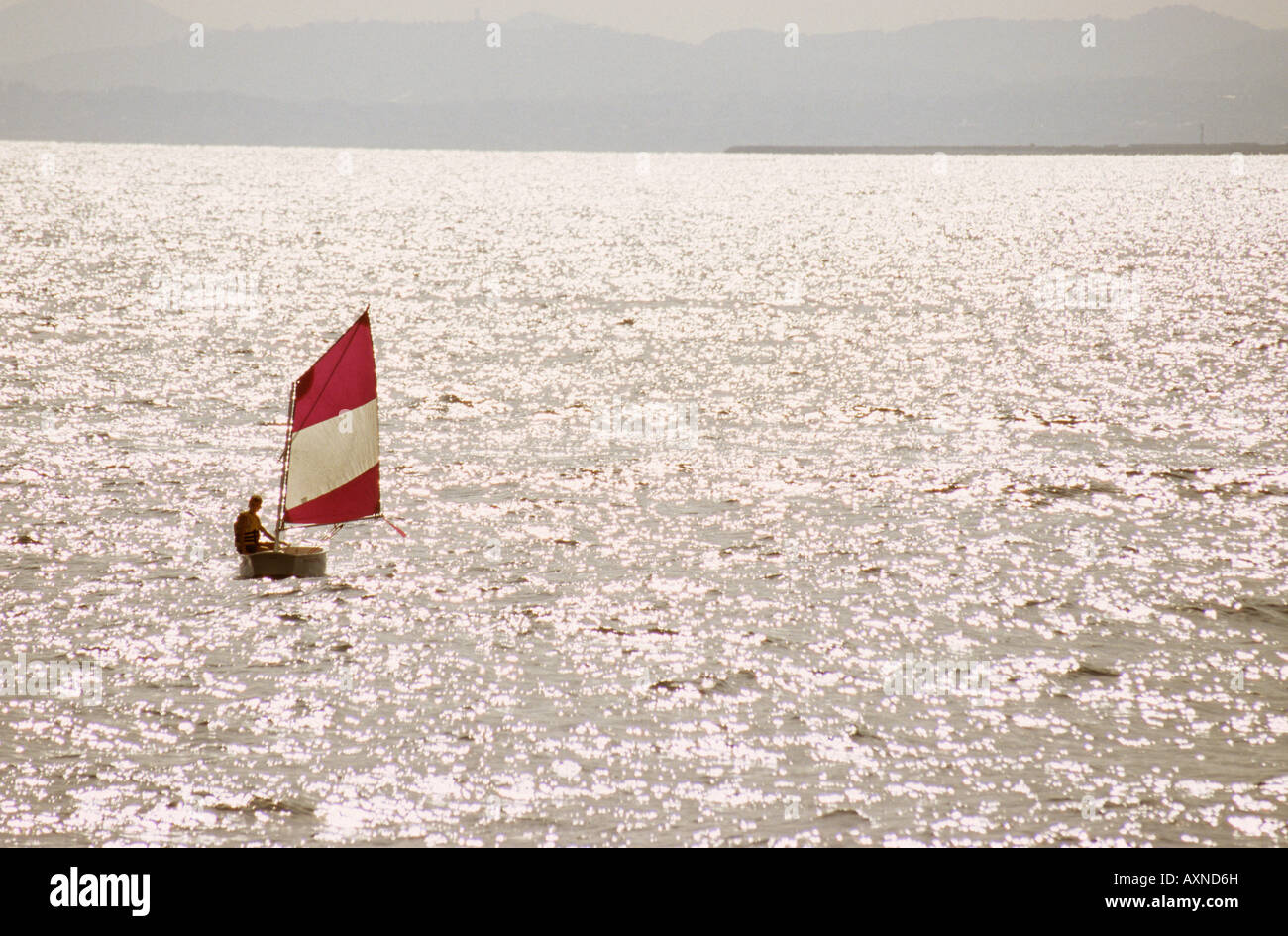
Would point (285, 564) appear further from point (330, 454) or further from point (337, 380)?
point (337, 380)

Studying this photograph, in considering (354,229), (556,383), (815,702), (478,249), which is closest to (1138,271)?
(478,249)

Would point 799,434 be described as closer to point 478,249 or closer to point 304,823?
point 304,823

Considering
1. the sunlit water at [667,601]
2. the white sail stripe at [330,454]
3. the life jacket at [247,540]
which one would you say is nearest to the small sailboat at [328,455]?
the white sail stripe at [330,454]

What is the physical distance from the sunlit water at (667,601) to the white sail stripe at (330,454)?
7.31 feet

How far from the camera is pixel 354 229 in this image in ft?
593

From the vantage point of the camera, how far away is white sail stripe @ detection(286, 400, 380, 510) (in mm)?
31578

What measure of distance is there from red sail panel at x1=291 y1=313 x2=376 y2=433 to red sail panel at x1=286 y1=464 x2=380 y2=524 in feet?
5.99

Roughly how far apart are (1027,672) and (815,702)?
438 centimetres

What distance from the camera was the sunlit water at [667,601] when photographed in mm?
20188

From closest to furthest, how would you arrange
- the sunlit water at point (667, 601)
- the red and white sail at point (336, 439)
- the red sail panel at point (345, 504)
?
the sunlit water at point (667, 601) < the red and white sail at point (336, 439) < the red sail panel at point (345, 504)

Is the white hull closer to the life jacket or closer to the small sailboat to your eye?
the small sailboat

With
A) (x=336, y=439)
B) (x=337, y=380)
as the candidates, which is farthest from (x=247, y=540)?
(x=337, y=380)

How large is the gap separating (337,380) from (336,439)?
1519 millimetres

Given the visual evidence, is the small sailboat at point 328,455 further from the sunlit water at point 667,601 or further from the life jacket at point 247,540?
the sunlit water at point 667,601
